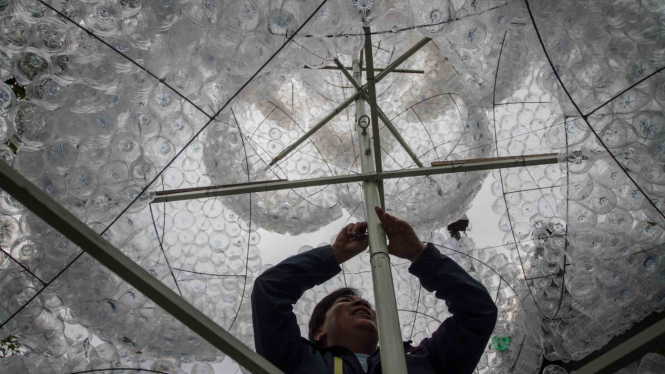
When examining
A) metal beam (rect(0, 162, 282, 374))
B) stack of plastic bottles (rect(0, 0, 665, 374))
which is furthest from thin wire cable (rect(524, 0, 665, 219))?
metal beam (rect(0, 162, 282, 374))

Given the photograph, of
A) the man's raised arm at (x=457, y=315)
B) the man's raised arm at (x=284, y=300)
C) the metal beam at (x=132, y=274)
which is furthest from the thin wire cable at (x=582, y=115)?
the metal beam at (x=132, y=274)

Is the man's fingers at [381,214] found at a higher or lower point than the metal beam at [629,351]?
higher

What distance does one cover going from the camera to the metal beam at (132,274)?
3.43 feet

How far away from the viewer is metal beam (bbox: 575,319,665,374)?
3.65ft

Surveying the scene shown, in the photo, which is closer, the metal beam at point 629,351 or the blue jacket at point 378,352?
the metal beam at point 629,351

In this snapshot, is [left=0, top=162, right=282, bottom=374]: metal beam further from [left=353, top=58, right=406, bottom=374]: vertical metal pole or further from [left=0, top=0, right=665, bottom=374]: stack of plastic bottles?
[left=0, top=0, right=665, bottom=374]: stack of plastic bottles

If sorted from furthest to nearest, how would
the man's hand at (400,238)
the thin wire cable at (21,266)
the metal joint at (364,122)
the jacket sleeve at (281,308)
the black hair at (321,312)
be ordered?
the metal joint at (364,122), the black hair at (321,312), the thin wire cable at (21,266), the man's hand at (400,238), the jacket sleeve at (281,308)

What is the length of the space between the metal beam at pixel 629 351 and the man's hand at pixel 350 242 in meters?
0.86

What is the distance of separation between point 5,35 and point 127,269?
1.25m

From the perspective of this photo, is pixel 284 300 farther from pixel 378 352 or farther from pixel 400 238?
pixel 400 238

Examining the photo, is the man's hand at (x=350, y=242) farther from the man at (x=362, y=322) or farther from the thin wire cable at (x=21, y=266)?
the thin wire cable at (x=21, y=266)

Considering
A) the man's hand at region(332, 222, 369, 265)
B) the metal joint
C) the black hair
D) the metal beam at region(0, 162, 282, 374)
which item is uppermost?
the metal joint

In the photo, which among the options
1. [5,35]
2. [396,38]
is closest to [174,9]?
[5,35]

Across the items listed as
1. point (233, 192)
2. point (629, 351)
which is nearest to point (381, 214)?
point (233, 192)
